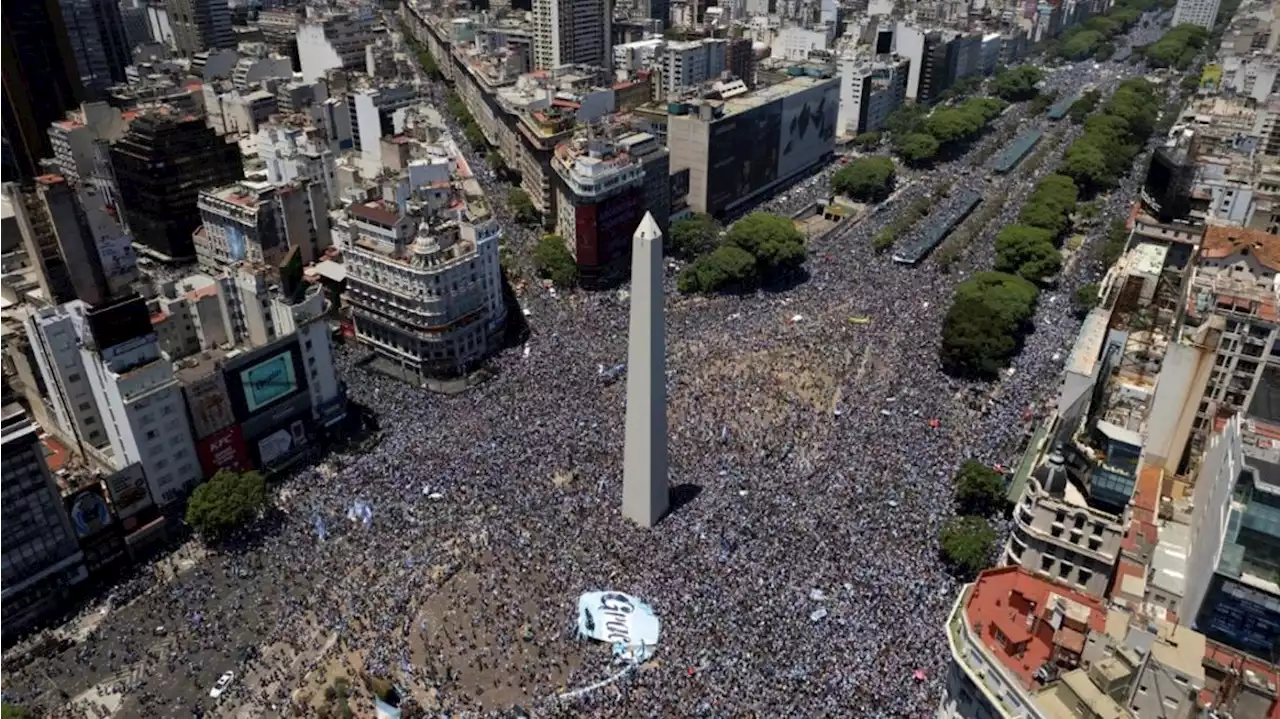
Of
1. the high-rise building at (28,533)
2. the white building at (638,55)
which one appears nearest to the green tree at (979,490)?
the high-rise building at (28,533)

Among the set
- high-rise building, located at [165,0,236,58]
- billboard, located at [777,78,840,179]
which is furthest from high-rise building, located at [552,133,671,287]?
high-rise building, located at [165,0,236,58]

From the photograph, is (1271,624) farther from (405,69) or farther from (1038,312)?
(405,69)

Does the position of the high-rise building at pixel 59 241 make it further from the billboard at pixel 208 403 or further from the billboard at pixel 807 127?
the billboard at pixel 807 127

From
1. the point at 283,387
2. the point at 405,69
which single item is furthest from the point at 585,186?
the point at 405,69

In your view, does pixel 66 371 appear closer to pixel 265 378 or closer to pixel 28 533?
pixel 28 533

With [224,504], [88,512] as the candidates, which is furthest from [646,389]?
[88,512]

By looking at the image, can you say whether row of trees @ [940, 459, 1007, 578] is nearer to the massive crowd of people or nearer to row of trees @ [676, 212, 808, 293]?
the massive crowd of people
